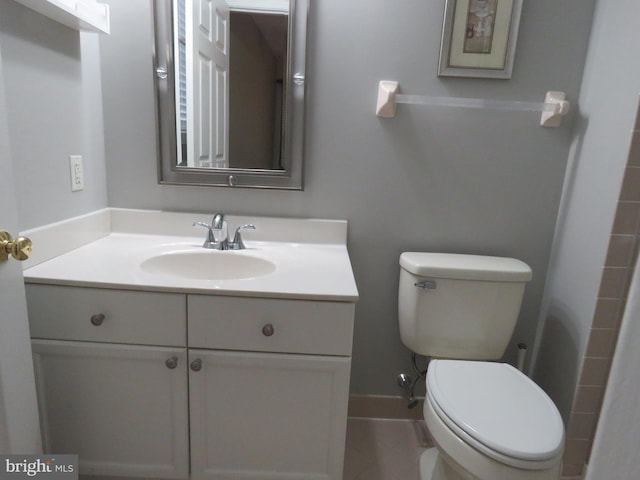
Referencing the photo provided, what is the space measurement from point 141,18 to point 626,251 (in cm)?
172

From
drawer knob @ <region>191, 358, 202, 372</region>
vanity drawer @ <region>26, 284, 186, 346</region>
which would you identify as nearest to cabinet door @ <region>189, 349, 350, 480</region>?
drawer knob @ <region>191, 358, 202, 372</region>

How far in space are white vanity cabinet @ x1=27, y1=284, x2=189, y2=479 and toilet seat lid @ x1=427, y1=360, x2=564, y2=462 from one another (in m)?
A: 0.74

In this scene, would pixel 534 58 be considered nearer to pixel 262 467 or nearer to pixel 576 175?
pixel 576 175

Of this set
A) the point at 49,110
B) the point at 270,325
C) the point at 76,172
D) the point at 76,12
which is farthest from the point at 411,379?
the point at 76,12

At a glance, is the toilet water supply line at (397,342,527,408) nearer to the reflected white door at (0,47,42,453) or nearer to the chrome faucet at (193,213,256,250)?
the chrome faucet at (193,213,256,250)

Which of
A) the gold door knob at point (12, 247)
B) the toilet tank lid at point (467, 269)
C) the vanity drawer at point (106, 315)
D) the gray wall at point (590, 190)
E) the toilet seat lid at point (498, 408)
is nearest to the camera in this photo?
the gold door knob at point (12, 247)

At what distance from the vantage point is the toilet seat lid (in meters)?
0.92

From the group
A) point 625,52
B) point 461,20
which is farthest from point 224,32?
point 625,52

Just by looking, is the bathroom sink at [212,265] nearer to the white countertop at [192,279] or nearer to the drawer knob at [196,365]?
the white countertop at [192,279]

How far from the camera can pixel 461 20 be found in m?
1.32

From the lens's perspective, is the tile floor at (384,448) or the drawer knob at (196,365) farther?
the tile floor at (384,448)

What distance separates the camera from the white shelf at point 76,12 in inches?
39.7

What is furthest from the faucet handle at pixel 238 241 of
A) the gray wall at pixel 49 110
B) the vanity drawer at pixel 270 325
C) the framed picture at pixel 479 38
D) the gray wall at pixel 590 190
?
the gray wall at pixel 590 190

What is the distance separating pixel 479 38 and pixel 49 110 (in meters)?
1.39
